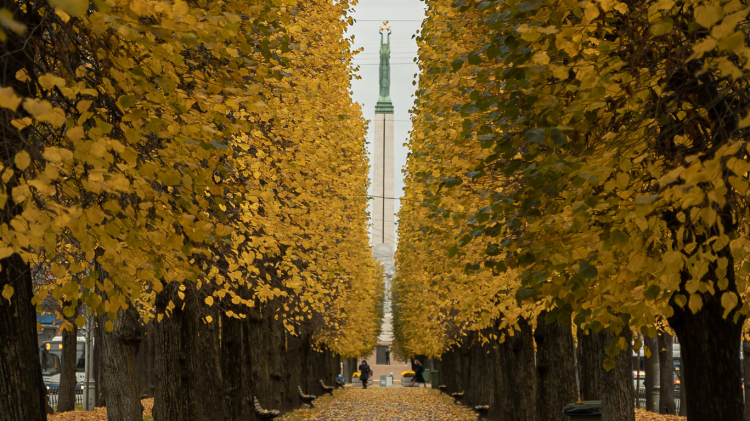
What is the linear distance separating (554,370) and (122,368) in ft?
26.9

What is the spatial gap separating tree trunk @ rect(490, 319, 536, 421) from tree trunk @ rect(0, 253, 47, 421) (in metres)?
13.4

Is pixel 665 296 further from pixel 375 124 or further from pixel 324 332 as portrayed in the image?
pixel 375 124

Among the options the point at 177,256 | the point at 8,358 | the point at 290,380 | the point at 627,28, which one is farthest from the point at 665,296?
the point at 290,380

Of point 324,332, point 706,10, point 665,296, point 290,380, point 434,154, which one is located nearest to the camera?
point 706,10

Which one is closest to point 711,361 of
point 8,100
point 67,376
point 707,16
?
point 707,16

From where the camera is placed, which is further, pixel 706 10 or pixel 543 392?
pixel 543 392

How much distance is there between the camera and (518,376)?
20484 mm

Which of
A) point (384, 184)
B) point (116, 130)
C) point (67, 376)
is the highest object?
point (384, 184)

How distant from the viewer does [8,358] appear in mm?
6371

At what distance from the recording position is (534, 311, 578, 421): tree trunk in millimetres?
16047

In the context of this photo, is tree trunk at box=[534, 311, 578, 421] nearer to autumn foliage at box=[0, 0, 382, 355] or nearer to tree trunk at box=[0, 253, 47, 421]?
autumn foliage at box=[0, 0, 382, 355]

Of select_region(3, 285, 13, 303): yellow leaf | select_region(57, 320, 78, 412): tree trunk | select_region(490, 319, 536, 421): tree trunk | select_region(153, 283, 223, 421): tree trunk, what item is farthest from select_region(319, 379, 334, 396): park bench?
select_region(3, 285, 13, 303): yellow leaf

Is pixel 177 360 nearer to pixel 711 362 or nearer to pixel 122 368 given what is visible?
pixel 122 368

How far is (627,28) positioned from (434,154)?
22.8ft
